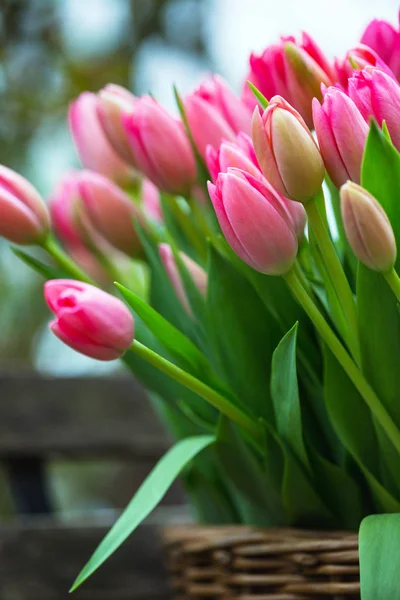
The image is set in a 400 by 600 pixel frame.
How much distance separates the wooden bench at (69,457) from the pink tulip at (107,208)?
300 millimetres

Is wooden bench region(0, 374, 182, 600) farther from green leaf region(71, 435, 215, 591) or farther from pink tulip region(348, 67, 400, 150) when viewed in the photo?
pink tulip region(348, 67, 400, 150)

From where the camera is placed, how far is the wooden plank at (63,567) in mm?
592

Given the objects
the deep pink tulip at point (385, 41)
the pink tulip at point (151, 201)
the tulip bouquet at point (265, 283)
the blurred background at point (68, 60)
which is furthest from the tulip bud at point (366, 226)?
the blurred background at point (68, 60)

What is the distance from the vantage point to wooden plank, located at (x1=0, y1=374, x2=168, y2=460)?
66 centimetres

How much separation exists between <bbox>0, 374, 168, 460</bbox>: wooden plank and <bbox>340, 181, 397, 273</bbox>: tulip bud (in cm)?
47

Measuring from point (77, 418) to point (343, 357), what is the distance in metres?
0.44

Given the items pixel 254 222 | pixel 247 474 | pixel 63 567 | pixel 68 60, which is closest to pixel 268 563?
pixel 247 474

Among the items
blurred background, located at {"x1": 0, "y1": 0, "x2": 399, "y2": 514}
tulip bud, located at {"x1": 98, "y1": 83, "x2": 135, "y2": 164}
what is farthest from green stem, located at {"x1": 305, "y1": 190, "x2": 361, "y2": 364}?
blurred background, located at {"x1": 0, "y1": 0, "x2": 399, "y2": 514}

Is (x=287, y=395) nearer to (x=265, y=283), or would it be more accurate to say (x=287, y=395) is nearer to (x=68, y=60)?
(x=265, y=283)

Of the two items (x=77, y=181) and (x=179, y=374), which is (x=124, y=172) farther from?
(x=179, y=374)

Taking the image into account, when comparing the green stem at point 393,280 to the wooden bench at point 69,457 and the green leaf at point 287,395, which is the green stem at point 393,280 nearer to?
the green leaf at point 287,395

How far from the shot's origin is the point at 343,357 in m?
0.27

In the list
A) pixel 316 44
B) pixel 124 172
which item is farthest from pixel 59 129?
pixel 316 44

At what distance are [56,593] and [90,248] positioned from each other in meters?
0.30
